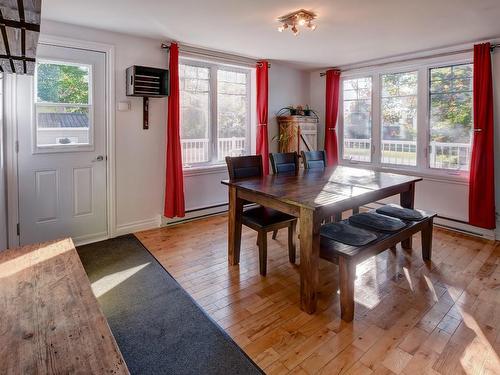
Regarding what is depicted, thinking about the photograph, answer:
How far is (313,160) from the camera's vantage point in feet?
12.7

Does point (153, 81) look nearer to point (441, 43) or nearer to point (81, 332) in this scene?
point (81, 332)

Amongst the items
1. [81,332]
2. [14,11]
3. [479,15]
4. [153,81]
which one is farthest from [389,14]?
[81,332]

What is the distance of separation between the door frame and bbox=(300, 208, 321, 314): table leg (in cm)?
246

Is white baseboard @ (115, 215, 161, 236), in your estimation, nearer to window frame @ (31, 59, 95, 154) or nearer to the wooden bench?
window frame @ (31, 59, 95, 154)

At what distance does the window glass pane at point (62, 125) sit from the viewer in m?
3.14

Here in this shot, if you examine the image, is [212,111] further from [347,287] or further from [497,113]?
[497,113]

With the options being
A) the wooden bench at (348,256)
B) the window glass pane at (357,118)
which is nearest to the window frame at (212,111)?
the window glass pane at (357,118)

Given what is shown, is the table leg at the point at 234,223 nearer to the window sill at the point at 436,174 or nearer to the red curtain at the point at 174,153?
the red curtain at the point at 174,153

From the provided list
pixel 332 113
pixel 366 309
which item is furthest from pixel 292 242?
pixel 332 113

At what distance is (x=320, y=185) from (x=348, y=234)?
57 cm

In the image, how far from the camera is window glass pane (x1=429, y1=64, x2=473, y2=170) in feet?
12.8

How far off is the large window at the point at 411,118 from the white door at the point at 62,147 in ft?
12.2

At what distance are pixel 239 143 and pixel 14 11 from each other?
13.3ft

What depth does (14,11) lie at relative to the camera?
96 cm
